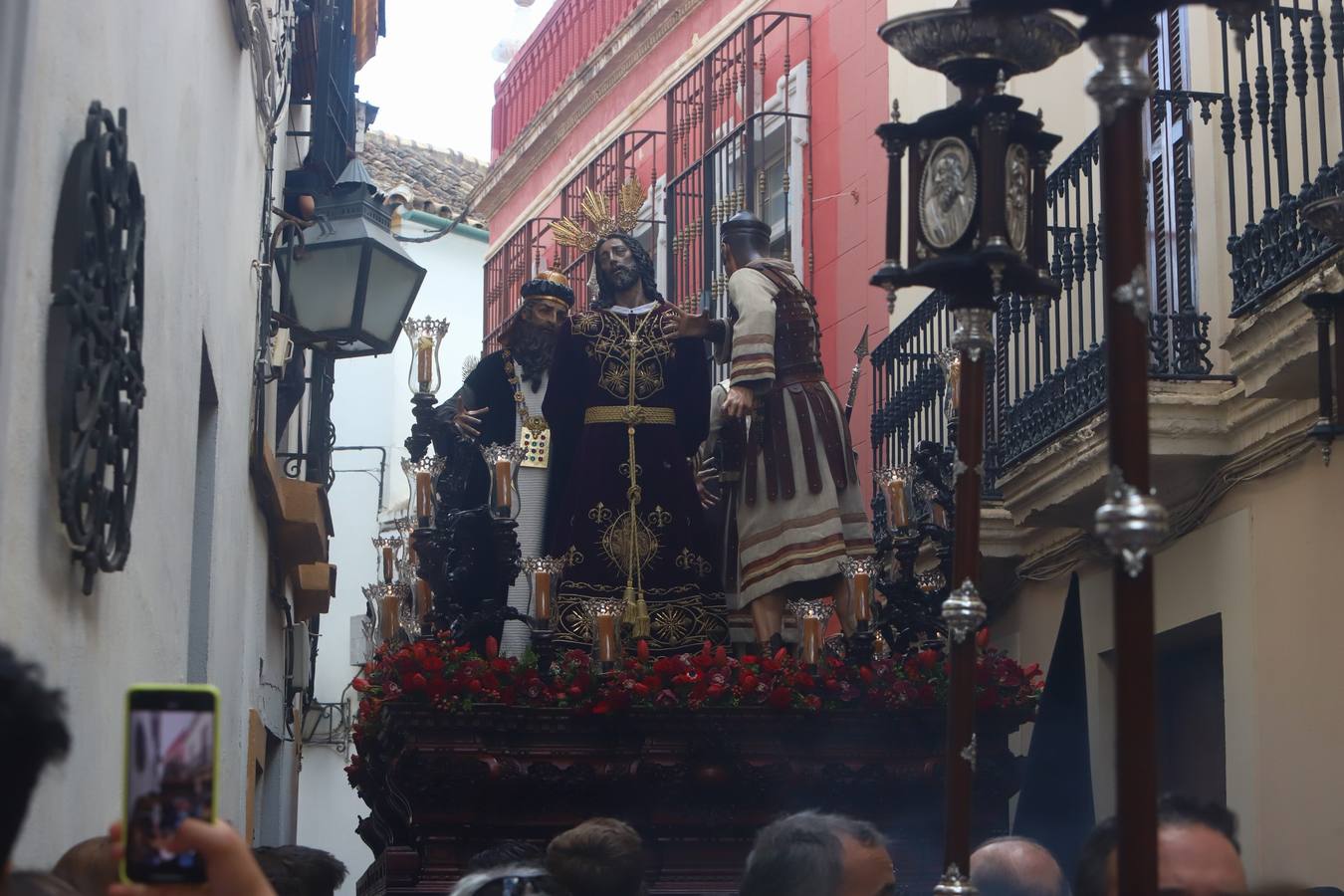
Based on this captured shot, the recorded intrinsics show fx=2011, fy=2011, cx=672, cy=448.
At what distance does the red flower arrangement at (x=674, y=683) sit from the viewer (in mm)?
6914

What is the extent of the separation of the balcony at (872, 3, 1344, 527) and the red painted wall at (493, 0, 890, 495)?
2.88 metres

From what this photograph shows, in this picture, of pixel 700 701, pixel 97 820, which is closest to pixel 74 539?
pixel 97 820

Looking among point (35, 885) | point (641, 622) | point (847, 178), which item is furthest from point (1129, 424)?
point (847, 178)

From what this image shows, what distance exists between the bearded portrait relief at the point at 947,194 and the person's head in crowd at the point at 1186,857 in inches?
42.7

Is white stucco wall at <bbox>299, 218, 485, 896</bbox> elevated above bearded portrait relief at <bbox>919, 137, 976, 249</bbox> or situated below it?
above

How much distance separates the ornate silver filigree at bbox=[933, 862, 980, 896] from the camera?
3402 mm

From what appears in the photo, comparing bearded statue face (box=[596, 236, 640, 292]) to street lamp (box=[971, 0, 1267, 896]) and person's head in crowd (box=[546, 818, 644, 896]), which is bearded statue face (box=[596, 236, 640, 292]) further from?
street lamp (box=[971, 0, 1267, 896])

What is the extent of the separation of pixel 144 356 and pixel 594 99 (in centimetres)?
1382

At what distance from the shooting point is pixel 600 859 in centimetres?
405

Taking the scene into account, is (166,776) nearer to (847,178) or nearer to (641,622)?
(641,622)

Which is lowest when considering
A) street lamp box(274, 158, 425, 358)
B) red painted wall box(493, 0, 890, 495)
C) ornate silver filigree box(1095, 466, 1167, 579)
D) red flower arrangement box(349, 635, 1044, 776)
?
red flower arrangement box(349, 635, 1044, 776)

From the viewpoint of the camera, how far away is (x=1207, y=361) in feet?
27.4

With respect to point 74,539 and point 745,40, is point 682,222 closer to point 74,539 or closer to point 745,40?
point 745,40

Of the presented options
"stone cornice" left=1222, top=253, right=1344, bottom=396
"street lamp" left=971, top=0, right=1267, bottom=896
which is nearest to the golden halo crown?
"stone cornice" left=1222, top=253, right=1344, bottom=396
